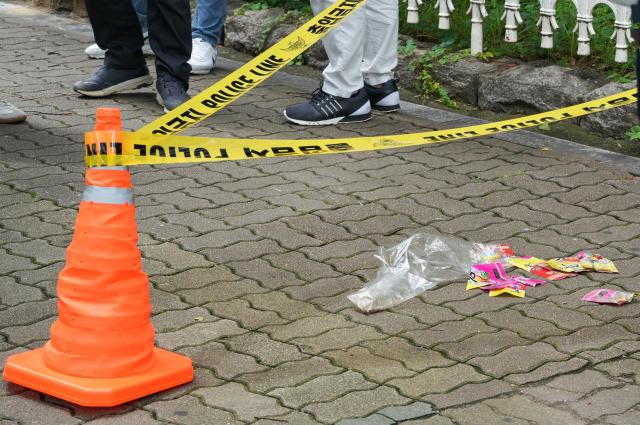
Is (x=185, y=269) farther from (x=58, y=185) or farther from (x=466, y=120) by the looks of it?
(x=466, y=120)

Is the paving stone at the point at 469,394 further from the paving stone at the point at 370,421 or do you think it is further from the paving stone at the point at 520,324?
the paving stone at the point at 520,324

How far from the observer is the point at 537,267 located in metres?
4.76

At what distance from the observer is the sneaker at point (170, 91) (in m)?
6.94

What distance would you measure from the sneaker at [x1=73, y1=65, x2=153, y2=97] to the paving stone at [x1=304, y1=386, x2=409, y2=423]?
13.3 feet

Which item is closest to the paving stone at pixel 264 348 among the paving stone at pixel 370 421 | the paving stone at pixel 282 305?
the paving stone at pixel 282 305

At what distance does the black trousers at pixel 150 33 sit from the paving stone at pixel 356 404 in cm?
362

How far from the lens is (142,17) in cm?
817

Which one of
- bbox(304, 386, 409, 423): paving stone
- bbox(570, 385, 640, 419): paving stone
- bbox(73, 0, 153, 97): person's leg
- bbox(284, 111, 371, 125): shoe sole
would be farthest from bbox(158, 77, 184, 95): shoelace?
bbox(570, 385, 640, 419): paving stone

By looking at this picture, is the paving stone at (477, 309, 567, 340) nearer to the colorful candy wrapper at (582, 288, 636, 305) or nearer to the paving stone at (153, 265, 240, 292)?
the colorful candy wrapper at (582, 288, 636, 305)

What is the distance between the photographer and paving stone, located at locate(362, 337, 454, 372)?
13.0ft

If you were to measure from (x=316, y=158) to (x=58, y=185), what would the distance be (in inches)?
51.8

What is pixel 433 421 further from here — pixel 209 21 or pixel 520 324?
pixel 209 21

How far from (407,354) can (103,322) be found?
40.1 inches

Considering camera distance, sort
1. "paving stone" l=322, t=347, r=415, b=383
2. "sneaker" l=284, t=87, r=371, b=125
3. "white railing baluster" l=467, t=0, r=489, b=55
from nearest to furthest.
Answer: "paving stone" l=322, t=347, r=415, b=383 → "sneaker" l=284, t=87, r=371, b=125 → "white railing baluster" l=467, t=0, r=489, b=55
